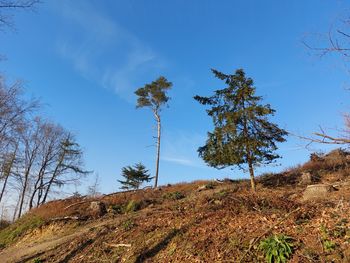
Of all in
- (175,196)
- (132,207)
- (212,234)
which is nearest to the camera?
(212,234)

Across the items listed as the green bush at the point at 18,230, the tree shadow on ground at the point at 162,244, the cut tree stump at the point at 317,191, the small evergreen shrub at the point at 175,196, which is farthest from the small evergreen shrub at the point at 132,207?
the cut tree stump at the point at 317,191

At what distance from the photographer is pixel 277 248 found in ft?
20.7

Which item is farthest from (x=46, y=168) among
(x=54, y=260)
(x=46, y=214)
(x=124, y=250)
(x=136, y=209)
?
(x=124, y=250)

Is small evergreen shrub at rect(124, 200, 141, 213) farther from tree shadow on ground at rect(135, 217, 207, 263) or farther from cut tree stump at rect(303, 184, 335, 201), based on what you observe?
cut tree stump at rect(303, 184, 335, 201)

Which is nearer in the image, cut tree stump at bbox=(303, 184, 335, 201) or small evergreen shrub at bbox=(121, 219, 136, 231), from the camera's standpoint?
small evergreen shrub at bbox=(121, 219, 136, 231)

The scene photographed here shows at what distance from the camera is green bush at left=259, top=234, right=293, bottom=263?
6168 mm

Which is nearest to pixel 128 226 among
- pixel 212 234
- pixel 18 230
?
pixel 212 234

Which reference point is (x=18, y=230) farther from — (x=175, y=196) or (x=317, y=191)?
(x=317, y=191)

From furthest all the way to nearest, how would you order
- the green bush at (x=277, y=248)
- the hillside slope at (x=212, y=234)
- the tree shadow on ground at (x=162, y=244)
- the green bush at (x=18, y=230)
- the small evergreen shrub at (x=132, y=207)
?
the small evergreen shrub at (x=132, y=207) → the green bush at (x=18, y=230) → the tree shadow on ground at (x=162, y=244) → the hillside slope at (x=212, y=234) → the green bush at (x=277, y=248)

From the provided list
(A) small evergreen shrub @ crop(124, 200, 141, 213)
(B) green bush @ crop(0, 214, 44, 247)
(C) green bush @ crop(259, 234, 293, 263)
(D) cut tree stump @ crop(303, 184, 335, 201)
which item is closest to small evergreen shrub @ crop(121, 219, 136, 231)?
(A) small evergreen shrub @ crop(124, 200, 141, 213)

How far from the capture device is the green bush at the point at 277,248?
243 inches

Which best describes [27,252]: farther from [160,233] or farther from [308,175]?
[308,175]

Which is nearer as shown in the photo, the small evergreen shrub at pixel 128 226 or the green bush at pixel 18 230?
the small evergreen shrub at pixel 128 226

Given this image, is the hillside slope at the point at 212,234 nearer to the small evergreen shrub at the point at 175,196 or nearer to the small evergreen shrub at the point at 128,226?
the small evergreen shrub at the point at 128,226
